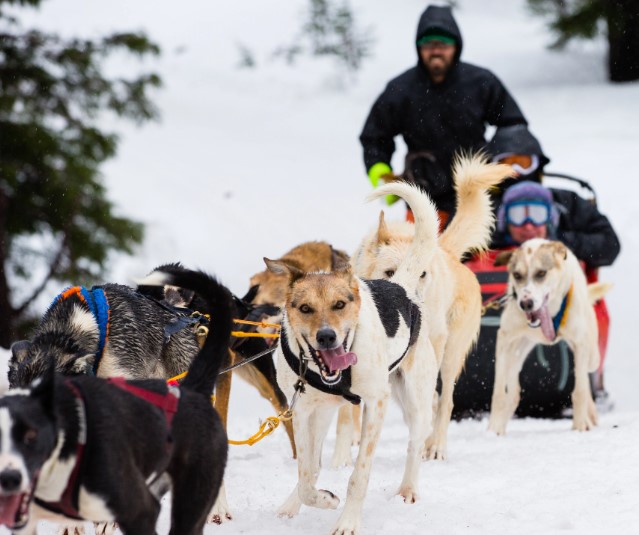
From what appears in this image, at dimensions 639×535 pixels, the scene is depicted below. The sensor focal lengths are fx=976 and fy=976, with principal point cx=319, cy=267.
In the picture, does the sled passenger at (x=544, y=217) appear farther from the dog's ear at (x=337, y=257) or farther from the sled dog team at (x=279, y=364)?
the dog's ear at (x=337, y=257)

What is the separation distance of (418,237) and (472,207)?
134cm

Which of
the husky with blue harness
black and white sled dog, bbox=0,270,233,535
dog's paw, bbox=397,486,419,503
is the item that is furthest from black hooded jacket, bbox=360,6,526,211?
black and white sled dog, bbox=0,270,233,535

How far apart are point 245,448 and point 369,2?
33.7m

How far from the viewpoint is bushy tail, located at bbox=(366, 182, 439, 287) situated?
4592 millimetres

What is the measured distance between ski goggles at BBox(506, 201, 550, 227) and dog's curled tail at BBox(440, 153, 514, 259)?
1.22 m

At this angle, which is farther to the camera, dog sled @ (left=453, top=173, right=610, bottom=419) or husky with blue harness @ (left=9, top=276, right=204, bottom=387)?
dog sled @ (left=453, top=173, right=610, bottom=419)

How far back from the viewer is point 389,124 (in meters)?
7.35

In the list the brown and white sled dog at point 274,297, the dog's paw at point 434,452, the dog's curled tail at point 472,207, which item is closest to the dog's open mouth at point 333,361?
the brown and white sled dog at point 274,297

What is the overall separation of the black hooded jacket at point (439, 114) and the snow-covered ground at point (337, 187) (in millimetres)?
1891

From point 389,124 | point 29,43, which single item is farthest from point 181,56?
point 389,124

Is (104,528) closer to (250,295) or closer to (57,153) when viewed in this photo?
(250,295)

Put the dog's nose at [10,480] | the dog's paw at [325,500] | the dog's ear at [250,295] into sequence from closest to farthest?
1. the dog's nose at [10,480]
2. the dog's paw at [325,500]
3. the dog's ear at [250,295]

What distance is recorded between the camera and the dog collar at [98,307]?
3621 millimetres

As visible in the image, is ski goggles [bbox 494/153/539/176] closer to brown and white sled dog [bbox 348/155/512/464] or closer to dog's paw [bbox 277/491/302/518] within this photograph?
brown and white sled dog [bbox 348/155/512/464]
